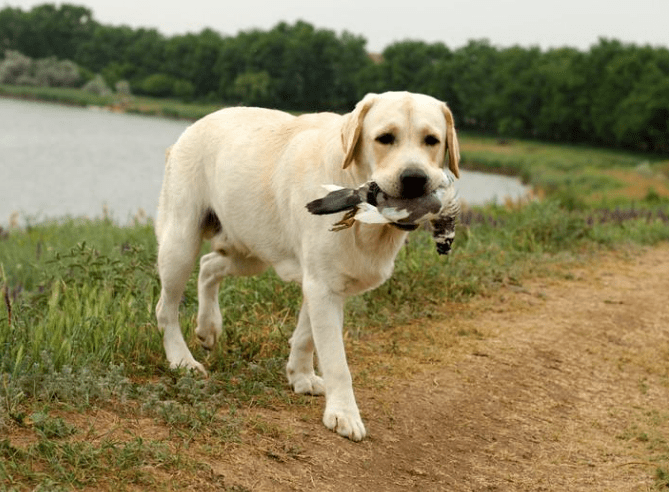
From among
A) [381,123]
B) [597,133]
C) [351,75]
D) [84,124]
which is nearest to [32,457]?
[381,123]

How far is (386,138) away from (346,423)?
1.34 meters

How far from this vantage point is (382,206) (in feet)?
12.6

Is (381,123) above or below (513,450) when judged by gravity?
above

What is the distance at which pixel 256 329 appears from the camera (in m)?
5.93

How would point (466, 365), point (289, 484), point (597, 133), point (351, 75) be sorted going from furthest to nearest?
point (351, 75) → point (597, 133) → point (466, 365) → point (289, 484)

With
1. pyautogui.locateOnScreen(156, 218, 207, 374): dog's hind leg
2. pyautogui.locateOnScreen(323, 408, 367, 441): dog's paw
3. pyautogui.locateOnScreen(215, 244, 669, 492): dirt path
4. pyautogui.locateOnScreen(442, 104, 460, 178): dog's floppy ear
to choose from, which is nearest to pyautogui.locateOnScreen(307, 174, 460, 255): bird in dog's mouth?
pyautogui.locateOnScreen(442, 104, 460, 178): dog's floppy ear

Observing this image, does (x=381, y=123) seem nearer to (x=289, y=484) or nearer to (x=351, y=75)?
(x=289, y=484)

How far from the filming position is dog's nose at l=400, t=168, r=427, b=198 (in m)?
3.80

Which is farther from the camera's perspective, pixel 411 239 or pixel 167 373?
pixel 411 239

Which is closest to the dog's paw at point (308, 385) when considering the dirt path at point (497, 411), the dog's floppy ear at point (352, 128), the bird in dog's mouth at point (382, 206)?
the dirt path at point (497, 411)

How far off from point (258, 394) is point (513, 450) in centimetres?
134

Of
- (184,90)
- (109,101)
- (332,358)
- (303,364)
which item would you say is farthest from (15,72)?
(332,358)

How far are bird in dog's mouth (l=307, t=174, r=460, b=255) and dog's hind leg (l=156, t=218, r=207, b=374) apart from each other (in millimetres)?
1217

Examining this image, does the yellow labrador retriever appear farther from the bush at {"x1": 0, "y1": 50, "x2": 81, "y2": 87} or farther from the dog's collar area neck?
the bush at {"x1": 0, "y1": 50, "x2": 81, "y2": 87}
